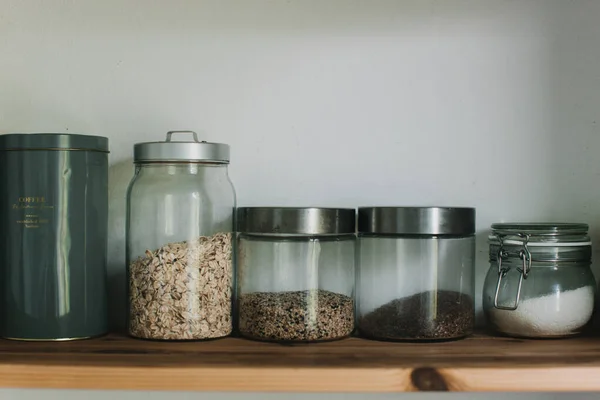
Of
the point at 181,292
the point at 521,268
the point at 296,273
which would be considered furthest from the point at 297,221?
the point at 521,268

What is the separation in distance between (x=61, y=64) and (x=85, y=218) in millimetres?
287

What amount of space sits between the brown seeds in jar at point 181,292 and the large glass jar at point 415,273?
0.21 metres

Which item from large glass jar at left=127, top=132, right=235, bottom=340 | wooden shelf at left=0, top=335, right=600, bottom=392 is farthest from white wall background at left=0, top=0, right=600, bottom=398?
wooden shelf at left=0, top=335, right=600, bottom=392

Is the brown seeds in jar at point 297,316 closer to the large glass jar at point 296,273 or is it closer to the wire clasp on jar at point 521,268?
the large glass jar at point 296,273

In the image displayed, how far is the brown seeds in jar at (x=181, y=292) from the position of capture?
1.01 meters

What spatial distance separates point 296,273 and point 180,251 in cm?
17

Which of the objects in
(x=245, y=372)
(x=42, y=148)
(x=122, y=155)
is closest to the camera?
(x=245, y=372)

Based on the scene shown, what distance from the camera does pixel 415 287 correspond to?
1050 millimetres

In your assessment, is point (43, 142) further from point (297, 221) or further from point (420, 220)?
point (420, 220)

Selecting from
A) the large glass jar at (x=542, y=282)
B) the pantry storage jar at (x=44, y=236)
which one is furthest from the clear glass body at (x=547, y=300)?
the pantry storage jar at (x=44, y=236)

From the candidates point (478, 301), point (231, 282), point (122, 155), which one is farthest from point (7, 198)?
point (478, 301)

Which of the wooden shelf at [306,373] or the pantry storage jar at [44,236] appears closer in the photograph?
the wooden shelf at [306,373]

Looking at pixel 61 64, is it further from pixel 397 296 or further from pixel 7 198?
pixel 397 296

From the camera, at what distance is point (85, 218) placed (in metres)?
1.03
